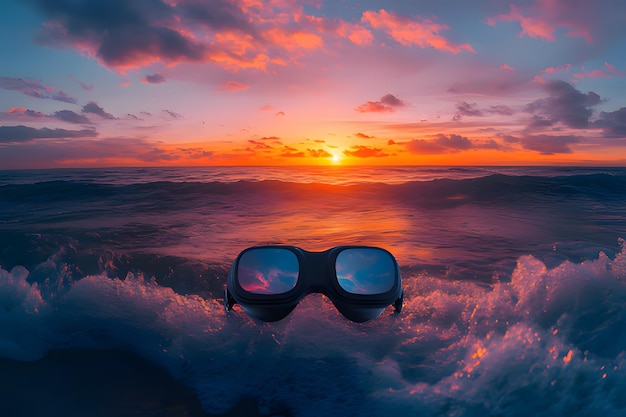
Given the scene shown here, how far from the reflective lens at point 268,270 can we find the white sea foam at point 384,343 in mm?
777

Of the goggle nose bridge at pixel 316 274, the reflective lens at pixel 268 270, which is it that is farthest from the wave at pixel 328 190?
the goggle nose bridge at pixel 316 274

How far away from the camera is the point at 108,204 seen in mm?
10508

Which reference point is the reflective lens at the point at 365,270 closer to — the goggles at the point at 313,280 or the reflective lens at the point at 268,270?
the goggles at the point at 313,280

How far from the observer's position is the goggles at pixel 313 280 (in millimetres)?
1872

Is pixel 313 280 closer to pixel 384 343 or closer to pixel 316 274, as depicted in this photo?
pixel 316 274

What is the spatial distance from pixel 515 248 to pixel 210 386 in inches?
191

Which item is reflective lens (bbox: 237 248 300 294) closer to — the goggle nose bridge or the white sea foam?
the goggle nose bridge

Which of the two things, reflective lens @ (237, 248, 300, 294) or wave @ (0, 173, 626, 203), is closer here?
reflective lens @ (237, 248, 300, 294)

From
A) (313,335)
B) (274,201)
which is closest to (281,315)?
(313,335)

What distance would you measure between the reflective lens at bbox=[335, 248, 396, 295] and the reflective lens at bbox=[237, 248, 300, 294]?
294mm

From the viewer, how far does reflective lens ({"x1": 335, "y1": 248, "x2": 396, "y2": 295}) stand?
6.41ft

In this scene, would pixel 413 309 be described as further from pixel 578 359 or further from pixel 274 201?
pixel 274 201

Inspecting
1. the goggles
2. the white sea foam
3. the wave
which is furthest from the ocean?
the wave

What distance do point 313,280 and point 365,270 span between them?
0.33m
